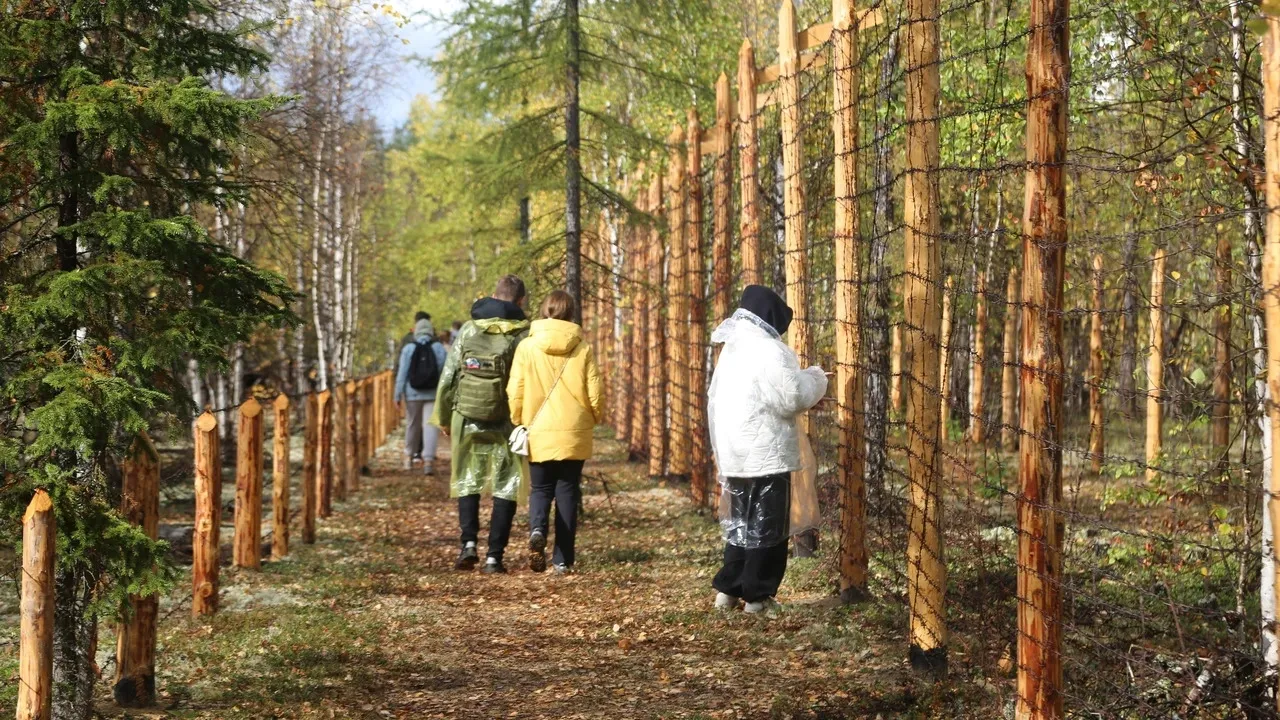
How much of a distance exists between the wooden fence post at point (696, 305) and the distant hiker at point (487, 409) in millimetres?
2685

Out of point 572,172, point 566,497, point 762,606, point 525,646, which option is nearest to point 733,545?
point 762,606

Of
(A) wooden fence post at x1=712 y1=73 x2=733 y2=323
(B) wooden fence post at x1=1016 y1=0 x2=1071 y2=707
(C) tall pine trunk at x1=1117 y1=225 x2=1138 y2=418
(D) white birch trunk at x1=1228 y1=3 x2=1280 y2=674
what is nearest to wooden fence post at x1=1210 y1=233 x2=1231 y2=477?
(D) white birch trunk at x1=1228 y1=3 x2=1280 y2=674

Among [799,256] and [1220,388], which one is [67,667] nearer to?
[799,256]

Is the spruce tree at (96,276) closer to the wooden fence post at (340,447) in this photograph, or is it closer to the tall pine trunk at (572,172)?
the tall pine trunk at (572,172)

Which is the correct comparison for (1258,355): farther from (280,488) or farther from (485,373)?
(280,488)

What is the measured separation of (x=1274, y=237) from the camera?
3176 millimetres

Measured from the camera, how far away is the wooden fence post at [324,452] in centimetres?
1138

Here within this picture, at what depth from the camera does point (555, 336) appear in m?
8.85

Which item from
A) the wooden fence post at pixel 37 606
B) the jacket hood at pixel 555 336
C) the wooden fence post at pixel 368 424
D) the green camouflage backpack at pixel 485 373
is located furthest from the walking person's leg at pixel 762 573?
the wooden fence post at pixel 368 424

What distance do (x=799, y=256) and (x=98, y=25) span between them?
178 inches

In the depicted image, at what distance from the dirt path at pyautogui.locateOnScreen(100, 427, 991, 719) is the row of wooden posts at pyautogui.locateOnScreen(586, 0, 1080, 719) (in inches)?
20.2

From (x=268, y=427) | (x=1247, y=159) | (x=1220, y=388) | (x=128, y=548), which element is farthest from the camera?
(x=268, y=427)

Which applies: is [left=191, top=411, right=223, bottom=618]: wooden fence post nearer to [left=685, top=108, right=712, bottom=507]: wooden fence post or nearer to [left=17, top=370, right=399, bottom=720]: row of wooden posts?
[left=17, top=370, right=399, bottom=720]: row of wooden posts

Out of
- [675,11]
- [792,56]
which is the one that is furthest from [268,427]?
[792,56]
